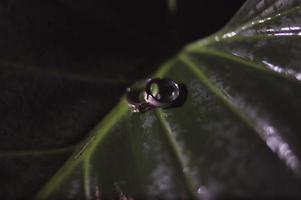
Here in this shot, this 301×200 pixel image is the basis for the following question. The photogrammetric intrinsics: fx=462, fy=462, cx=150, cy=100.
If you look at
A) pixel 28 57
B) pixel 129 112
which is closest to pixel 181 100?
pixel 129 112

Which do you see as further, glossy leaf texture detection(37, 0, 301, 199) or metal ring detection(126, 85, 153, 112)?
metal ring detection(126, 85, 153, 112)

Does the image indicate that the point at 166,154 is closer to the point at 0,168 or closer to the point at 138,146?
the point at 138,146

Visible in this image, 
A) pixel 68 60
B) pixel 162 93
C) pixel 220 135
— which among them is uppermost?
pixel 68 60

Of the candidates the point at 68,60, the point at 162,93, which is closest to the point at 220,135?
the point at 162,93

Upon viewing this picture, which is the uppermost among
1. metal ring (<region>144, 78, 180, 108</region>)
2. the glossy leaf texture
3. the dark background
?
the dark background

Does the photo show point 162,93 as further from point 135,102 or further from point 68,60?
point 68,60

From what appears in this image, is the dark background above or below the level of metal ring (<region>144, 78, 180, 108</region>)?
above
